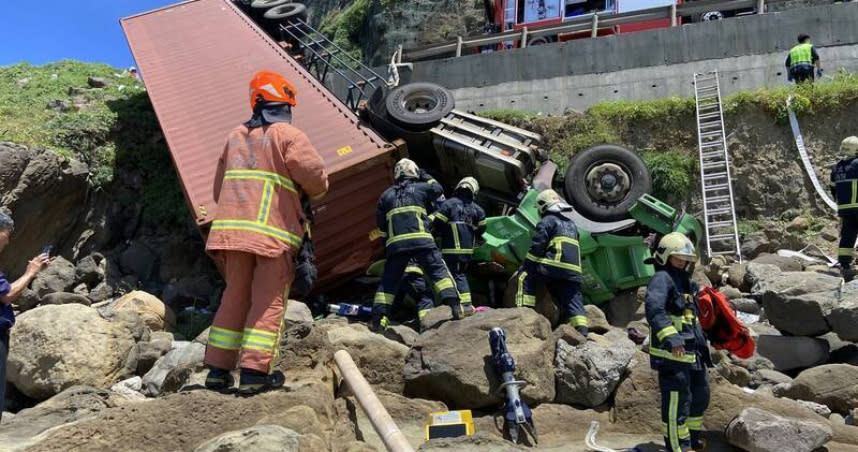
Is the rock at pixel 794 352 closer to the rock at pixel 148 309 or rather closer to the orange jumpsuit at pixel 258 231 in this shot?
the orange jumpsuit at pixel 258 231

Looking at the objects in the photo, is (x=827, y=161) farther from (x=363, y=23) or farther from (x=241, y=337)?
(x=363, y=23)

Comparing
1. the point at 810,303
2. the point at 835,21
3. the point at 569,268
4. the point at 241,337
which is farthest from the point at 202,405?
the point at 835,21

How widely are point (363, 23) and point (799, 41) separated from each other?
15907 mm

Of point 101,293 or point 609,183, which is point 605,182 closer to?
point 609,183

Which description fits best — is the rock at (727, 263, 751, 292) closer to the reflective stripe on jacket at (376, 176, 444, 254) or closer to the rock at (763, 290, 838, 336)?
the rock at (763, 290, 838, 336)

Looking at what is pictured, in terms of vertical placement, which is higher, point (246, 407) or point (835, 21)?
point (835, 21)

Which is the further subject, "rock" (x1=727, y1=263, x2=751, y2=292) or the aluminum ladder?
the aluminum ladder

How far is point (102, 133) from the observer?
32.9ft

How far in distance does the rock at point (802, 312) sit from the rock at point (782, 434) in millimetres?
2005

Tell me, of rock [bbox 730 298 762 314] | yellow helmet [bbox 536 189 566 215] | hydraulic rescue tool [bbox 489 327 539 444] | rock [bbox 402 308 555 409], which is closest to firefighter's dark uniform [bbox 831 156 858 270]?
rock [bbox 730 298 762 314]

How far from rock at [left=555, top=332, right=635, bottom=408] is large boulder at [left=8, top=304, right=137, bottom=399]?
128 inches

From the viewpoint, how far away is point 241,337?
12.9 ft

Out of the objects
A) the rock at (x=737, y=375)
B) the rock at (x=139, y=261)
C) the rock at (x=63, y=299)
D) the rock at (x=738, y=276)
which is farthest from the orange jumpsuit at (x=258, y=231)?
the rock at (x=139, y=261)

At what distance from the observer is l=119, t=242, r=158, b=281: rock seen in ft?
30.5
